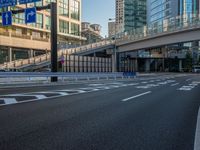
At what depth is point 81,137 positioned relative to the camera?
5.02m

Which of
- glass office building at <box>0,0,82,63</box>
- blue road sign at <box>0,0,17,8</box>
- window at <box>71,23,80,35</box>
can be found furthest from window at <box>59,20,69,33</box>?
blue road sign at <box>0,0,17,8</box>

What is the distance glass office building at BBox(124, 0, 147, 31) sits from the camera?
410 feet

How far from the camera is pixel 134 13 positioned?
13025 centimetres

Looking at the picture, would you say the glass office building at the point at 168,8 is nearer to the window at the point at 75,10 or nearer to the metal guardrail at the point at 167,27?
the window at the point at 75,10

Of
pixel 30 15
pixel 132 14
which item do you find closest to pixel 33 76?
pixel 30 15

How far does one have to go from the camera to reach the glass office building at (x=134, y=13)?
125106 millimetres

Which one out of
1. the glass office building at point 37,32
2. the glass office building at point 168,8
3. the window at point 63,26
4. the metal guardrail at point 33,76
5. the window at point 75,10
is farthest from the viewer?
the glass office building at point 168,8

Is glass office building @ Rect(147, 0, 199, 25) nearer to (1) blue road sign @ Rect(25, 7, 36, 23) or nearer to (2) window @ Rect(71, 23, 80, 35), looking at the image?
(2) window @ Rect(71, 23, 80, 35)

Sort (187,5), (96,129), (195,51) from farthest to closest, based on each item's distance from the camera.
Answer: (187,5) → (195,51) → (96,129)

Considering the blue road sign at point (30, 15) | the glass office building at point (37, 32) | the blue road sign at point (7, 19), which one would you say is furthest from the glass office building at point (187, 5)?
the blue road sign at point (7, 19)

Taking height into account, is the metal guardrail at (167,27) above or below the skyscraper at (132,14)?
below

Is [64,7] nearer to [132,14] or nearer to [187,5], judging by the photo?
[132,14]

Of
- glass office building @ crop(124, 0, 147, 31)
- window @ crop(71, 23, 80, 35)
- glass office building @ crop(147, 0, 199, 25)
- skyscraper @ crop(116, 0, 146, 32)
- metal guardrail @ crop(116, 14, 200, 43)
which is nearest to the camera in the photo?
metal guardrail @ crop(116, 14, 200, 43)

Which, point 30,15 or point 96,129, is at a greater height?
point 30,15
